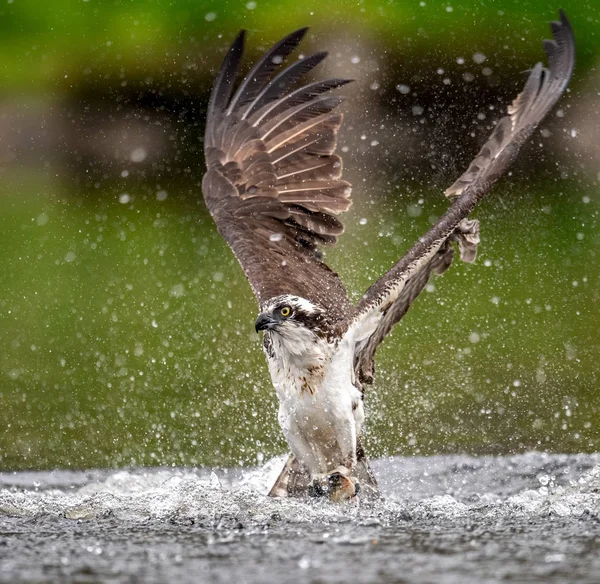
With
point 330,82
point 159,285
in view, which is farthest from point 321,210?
point 159,285

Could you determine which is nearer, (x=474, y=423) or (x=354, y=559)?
(x=354, y=559)

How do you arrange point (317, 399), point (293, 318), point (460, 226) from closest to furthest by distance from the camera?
1. point (293, 318)
2. point (317, 399)
3. point (460, 226)

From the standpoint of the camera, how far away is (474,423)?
980cm

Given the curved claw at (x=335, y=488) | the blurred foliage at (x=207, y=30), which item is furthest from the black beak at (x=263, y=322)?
the blurred foliage at (x=207, y=30)

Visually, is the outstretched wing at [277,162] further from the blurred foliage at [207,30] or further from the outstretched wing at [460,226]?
the blurred foliage at [207,30]

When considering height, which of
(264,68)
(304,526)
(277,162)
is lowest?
(304,526)

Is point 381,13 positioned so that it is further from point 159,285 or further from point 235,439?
point 235,439

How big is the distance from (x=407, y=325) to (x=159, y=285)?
2894mm

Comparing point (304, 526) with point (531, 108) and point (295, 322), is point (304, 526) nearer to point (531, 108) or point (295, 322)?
point (295, 322)

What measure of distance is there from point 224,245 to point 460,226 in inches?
268

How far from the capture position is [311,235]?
823cm

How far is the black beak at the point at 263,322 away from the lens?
6.55 meters

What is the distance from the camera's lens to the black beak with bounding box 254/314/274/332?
655 centimetres

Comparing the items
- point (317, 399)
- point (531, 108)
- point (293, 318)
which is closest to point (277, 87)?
point (531, 108)
